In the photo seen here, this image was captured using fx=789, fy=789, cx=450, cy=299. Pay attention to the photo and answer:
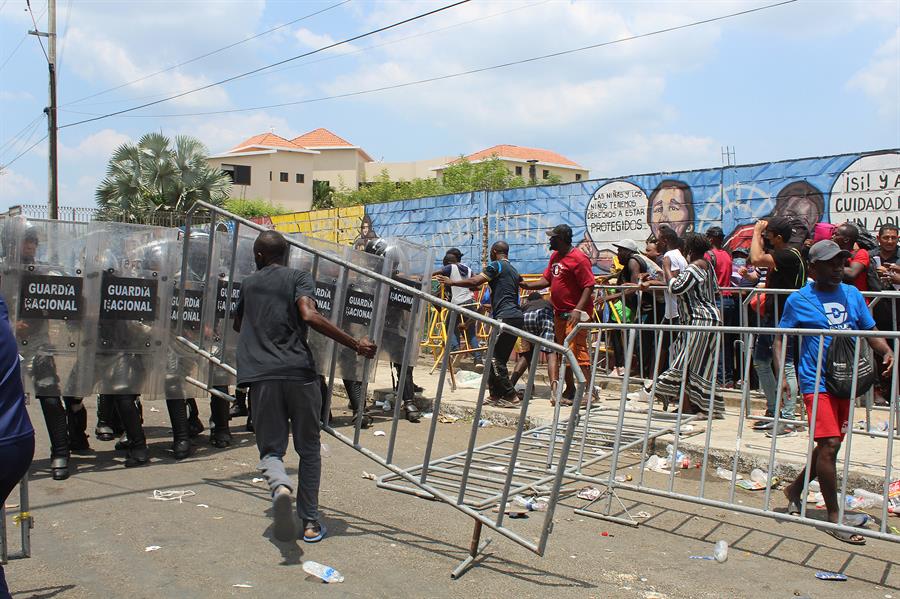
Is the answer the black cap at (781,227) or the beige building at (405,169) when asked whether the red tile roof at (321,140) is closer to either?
the beige building at (405,169)

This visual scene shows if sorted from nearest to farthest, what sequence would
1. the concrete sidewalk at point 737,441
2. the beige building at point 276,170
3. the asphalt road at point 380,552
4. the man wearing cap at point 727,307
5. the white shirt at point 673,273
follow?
1. the asphalt road at point 380,552
2. the concrete sidewalk at point 737,441
3. the white shirt at point 673,273
4. the man wearing cap at point 727,307
5. the beige building at point 276,170

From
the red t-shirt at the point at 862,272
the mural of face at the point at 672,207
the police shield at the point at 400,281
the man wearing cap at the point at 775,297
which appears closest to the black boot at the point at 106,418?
the police shield at the point at 400,281

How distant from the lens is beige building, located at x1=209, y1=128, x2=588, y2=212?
200 ft

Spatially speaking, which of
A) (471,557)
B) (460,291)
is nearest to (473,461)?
(471,557)

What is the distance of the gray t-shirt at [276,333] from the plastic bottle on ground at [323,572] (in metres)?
1.07

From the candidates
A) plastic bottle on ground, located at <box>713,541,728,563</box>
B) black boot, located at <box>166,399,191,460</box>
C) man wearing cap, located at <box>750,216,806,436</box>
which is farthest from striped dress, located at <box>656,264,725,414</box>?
black boot, located at <box>166,399,191,460</box>

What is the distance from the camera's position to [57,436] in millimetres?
6316

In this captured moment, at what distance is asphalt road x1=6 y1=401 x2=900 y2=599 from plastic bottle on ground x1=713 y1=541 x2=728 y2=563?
1.9 inches

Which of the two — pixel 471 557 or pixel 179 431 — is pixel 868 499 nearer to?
pixel 471 557

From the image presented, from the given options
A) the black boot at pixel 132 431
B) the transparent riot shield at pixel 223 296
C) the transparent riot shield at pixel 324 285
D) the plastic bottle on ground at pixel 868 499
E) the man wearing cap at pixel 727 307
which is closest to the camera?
the plastic bottle on ground at pixel 868 499

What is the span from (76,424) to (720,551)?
553 centimetres

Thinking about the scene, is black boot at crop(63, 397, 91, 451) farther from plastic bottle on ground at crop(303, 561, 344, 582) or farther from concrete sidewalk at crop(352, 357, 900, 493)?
concrete sidewalk at crop(352, 357, 900, 493)

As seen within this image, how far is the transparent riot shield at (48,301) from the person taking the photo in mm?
6113

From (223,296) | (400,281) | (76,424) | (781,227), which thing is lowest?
(76,424)
